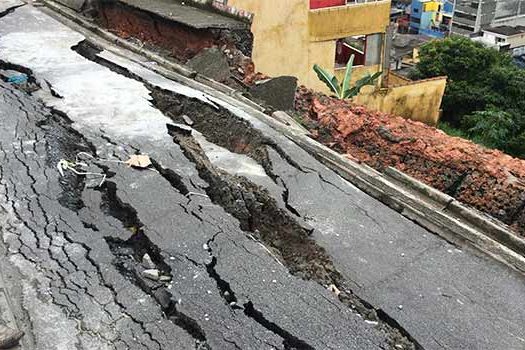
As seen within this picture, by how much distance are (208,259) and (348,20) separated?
1334cm

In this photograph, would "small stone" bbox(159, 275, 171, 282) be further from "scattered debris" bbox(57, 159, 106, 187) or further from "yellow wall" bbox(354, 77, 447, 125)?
"yellow wall" bbox(354, 77, 447, 125)

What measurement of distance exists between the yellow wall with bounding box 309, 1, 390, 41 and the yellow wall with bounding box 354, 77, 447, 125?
1.86 metres

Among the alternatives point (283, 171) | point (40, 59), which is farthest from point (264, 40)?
point (283, 171)

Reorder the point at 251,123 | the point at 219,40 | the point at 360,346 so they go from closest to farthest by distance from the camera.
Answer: the point at 360,346, the point at 251,123, the point at 219,40

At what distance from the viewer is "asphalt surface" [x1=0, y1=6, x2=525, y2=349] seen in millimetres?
3557

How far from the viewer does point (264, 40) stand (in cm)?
1456

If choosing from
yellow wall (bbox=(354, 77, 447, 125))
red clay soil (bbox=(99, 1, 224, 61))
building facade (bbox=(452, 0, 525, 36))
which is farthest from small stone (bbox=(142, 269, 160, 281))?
building facade (bbox=(452, 0, 525, 36))

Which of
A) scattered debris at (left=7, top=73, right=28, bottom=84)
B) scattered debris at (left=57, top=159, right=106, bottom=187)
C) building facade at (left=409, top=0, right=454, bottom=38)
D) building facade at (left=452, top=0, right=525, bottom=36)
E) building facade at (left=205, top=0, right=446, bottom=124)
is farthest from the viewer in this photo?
building facade at (left=409, top=0, right=454, bottom=38)

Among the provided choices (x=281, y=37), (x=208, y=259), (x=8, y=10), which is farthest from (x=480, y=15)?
(x=208, y=259)

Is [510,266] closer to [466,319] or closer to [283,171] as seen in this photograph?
[466,319]

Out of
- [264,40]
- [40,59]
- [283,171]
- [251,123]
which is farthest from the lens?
[264,40]

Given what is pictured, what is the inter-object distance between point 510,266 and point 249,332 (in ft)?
6.96

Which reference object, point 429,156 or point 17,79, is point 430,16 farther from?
point 17,79

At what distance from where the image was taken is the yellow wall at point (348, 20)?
50.7 ft
